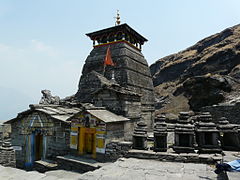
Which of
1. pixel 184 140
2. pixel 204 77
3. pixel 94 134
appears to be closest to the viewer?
pixel 184 140

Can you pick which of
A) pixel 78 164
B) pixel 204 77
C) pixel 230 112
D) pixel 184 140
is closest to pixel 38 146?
pixel 78 164

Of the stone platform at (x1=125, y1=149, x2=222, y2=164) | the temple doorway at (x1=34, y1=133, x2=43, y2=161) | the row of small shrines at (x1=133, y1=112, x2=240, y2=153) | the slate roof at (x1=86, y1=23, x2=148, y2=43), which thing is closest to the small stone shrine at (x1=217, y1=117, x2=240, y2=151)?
the row of small shrines at (x1=133, y1=112, x2=240, y2=153)

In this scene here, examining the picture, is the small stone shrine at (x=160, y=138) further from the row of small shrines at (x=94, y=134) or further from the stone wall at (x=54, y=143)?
the stone wall at (x=54, y=143)

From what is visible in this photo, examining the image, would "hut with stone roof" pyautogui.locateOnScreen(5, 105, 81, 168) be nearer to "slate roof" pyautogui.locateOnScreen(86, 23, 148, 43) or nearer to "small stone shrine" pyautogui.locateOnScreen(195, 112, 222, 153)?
"small stone shrine" pyautogui.locateOnScreen(195, 112, 222, 153)

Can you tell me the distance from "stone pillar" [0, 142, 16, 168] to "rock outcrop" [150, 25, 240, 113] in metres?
27.8

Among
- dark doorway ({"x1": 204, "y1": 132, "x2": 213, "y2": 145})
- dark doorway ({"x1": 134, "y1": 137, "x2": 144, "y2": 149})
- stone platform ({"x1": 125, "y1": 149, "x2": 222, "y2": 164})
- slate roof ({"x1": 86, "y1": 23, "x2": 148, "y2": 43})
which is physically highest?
slate roof ({"x1": 86, "y1": 23, "x2": 148, "y2": 43})

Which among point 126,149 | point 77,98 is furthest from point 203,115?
point 77,98

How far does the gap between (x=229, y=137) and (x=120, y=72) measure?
13444mm

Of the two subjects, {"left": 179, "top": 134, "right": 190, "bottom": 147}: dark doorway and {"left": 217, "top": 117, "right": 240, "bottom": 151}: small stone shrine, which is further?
{"left": 179, "top": 134, "right": 190, "bottom": 147}: dark doorway

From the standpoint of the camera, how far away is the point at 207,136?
841cm

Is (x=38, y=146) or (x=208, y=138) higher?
(x=208, y=138)

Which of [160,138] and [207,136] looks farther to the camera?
[160,138]

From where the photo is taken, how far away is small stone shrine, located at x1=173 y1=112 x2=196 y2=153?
8.21 meters

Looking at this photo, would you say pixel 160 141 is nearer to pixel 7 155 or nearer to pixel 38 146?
pixel 38 146
